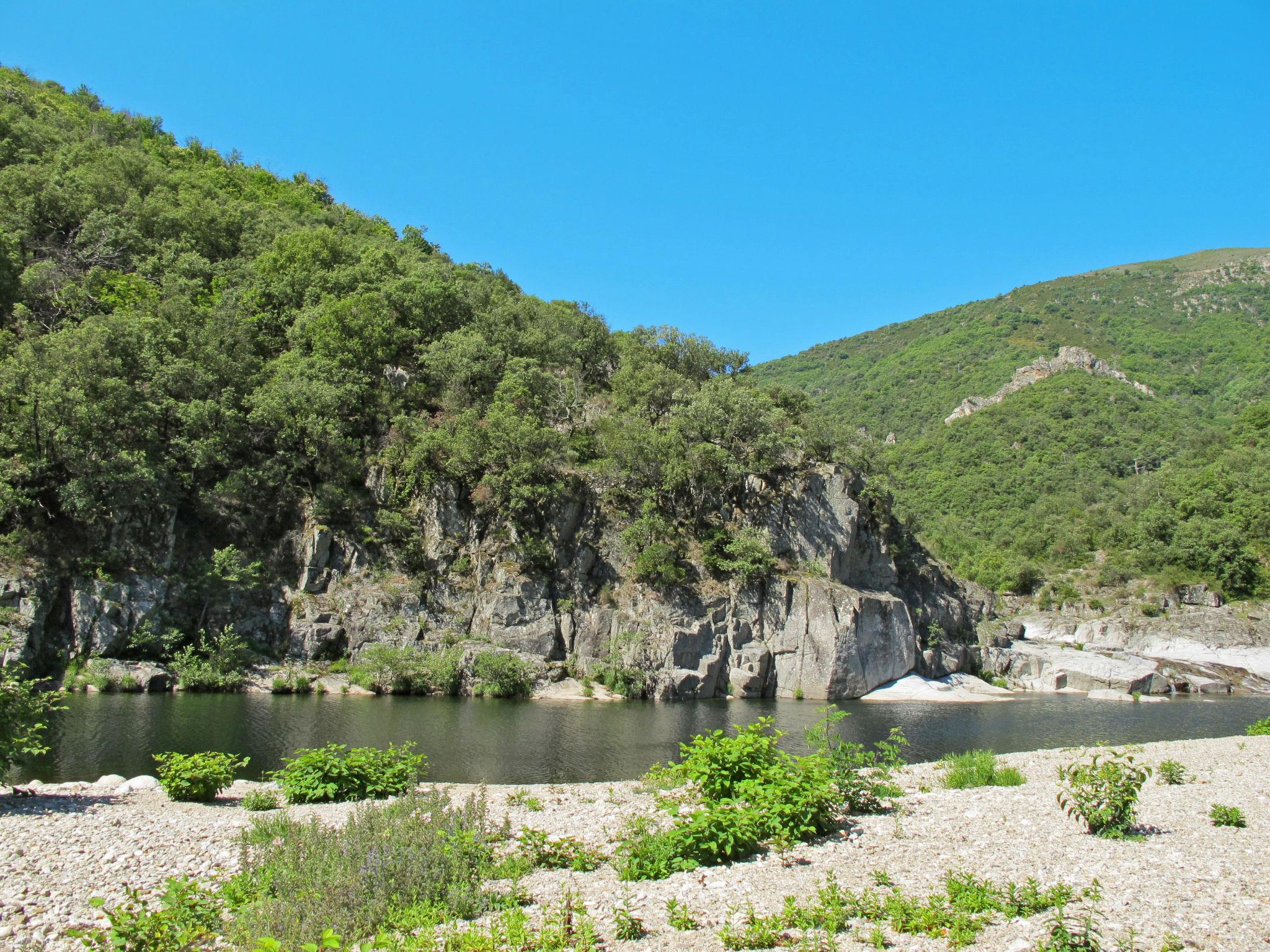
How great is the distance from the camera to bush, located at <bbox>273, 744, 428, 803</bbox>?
14.6 m

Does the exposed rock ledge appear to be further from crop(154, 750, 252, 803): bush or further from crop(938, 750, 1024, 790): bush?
crop(154, 750, 252, 803): bush

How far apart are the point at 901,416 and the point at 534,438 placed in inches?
4480

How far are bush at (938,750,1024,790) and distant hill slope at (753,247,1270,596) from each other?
1718 inches

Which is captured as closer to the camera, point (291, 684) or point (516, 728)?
point (516, 728)

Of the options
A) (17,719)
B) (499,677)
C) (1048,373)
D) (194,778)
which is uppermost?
(1048,373)

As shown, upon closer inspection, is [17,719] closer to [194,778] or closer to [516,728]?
[194,778]

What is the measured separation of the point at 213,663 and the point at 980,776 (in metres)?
35.3

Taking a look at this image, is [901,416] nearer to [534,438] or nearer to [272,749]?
[534,438]

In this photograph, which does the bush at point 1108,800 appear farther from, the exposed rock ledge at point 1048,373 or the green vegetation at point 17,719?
the exposed rock ledge at point 1048,373

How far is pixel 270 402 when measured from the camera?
148 feet

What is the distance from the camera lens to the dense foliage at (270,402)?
126 ft

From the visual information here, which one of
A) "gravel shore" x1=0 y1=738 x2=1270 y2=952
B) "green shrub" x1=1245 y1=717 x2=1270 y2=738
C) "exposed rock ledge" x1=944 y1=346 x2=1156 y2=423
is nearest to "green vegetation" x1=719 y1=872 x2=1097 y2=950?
"gravel shore" x1=0 y1=738 x2=1270 y2=952

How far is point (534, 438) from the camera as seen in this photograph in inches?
1916

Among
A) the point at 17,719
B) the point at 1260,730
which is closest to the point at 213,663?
the point at 17,719
